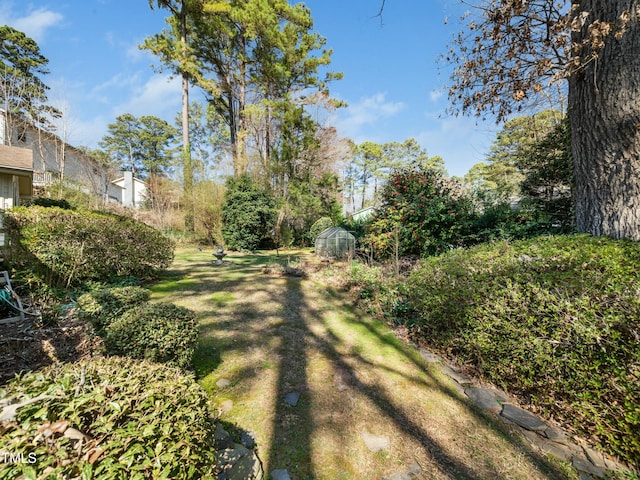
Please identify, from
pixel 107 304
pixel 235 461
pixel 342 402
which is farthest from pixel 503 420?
pixel 107 304

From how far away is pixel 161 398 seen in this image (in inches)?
51.2

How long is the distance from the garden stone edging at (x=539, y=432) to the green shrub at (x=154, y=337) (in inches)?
110

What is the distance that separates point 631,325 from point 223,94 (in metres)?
19.1

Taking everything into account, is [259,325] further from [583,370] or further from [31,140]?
[31,140]

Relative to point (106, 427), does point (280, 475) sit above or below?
below

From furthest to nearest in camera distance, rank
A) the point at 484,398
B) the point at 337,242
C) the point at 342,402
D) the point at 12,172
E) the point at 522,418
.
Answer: the point at 337,242 < the point at 12,172 < the point at 484,398 < the point at 342,402 < the point at 522,418

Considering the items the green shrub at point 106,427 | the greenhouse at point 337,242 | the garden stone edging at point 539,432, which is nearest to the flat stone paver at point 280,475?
the green shrub at point 106,427

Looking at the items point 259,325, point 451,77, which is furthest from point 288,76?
point 259,325

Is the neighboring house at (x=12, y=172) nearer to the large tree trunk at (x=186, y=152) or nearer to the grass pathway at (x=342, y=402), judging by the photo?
the large tree trunk at (x=186, y=152)

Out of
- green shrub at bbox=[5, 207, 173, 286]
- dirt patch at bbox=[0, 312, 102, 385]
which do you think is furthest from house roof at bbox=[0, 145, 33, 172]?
dirt patch at bbox=[0, 312, 102, 385]

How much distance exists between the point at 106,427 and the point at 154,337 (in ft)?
4.86

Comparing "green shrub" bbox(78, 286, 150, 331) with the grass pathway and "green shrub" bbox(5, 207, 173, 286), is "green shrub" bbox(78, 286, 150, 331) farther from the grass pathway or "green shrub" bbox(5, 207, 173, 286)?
"green shrub" bbox(5, 207, 173, 286)

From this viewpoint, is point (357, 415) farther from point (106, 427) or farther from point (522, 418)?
point (106, 427)

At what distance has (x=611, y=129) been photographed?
11.8 ft
